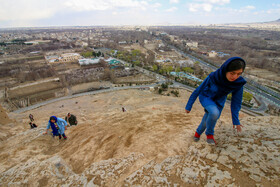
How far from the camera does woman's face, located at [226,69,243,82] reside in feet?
9.15

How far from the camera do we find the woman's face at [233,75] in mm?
2789

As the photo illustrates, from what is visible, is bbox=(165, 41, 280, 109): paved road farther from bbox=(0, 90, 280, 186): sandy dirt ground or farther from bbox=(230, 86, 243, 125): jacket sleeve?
bbox=(230, 86, 243, 125): jacket sleeve

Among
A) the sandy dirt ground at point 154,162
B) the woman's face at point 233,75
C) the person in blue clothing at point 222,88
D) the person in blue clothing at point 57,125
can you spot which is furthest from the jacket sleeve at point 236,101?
the person in blue clothing at point 57,125

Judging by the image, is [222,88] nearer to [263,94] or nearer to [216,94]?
[216,94]

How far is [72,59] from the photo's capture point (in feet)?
169

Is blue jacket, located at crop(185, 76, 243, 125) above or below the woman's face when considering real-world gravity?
below

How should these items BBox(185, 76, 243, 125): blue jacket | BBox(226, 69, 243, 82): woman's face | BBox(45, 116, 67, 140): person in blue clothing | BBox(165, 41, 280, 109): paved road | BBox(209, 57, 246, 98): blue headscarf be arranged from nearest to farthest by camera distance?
1. BBox(226, 69, 243, 82): woman's face
2. BBox(209, 57, 246, 98): blue headscarf
3. BBox(185, 76, 243, 125): blue jacket
4. BBox(45, 116, 67, 140): person in blue clothing
5. BBox(165, 41, 280, 109): paved road

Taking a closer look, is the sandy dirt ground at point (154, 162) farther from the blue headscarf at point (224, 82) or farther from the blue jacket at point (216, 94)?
the blue headscarf at point (224, 82)

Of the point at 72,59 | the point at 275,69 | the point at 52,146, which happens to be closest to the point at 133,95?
the point at 52,146

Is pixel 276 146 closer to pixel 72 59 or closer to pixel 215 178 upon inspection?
pixel 215 178

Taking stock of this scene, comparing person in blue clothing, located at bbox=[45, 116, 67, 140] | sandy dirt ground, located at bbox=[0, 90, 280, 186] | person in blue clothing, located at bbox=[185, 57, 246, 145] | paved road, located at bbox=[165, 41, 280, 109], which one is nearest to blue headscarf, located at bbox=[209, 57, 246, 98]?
person in blue clothing, located at bbox=[185, 57, 246, 145]

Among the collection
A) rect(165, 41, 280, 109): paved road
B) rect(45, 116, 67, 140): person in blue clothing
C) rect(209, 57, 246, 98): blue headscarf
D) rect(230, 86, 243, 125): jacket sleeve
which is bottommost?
rect(165, 41, 280, 109): paved road

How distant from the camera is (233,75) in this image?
2867 millimetres

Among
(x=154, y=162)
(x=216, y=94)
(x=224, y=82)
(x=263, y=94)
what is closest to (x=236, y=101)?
(x=216, y=94)
